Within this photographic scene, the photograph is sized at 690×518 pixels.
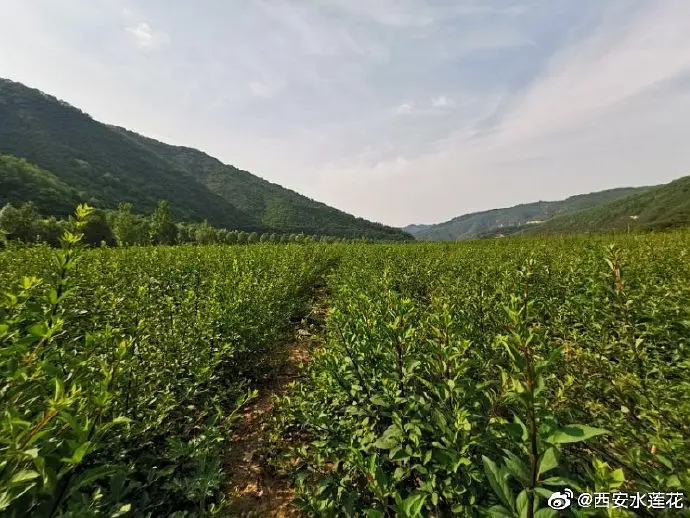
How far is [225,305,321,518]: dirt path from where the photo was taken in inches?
117

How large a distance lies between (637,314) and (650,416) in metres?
2.01

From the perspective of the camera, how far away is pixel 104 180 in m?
100

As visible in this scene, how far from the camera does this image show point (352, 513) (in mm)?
1782

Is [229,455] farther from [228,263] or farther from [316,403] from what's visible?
[228,263]

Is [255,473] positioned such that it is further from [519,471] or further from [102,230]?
[102,230]

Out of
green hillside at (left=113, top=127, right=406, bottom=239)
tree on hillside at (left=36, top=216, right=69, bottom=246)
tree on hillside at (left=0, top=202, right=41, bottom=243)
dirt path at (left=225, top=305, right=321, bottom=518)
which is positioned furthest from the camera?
green hillside at (left=113, top=127, right=406, bottom=239)

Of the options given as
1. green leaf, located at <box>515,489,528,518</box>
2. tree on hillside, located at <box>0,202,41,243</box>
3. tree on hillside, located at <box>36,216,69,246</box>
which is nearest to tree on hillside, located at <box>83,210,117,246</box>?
tree on hillside, located at <box>36,216,69,246</box>

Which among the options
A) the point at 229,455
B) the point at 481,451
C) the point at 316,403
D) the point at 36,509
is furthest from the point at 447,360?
the point at 229,455

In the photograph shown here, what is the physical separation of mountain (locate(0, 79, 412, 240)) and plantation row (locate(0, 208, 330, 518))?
7906cm

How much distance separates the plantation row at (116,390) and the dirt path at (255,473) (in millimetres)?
249

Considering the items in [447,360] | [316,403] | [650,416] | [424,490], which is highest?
[447,360]

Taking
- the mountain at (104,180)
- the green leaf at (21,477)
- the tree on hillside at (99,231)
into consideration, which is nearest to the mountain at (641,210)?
the mountain at (104,180)

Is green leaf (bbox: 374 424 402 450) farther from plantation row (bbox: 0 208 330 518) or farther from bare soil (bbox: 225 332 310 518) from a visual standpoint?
bare soil (bbox: 225 332 310 518)

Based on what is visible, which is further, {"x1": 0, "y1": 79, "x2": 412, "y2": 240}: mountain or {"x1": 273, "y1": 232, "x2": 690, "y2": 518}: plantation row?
{"x1": 0, "y1": 79, "x2": 412, "y2": 240}: mountain
